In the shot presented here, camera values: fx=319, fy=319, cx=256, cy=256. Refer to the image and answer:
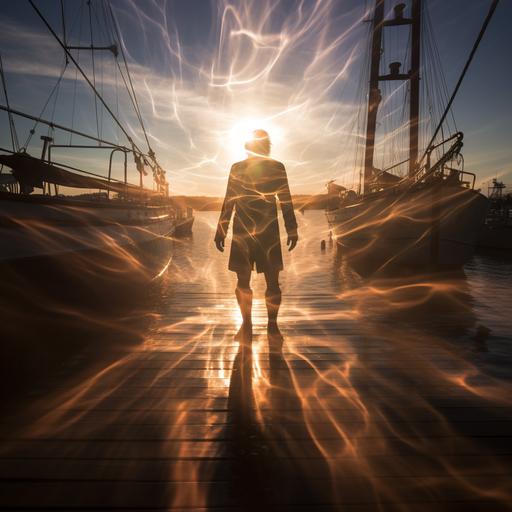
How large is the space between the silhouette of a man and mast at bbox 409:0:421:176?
615 inches

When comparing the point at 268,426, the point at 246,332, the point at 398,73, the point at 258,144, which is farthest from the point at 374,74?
the point at 268,426

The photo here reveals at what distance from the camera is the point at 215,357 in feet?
10.8

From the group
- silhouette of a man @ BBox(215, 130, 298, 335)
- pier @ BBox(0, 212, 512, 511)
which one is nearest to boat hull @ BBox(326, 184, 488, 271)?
pier @ BBox(0, 212, 512, 511)

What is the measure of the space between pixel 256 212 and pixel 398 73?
64.1ft

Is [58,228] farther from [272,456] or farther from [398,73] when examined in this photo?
[398,73]

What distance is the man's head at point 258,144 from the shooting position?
3.62 m

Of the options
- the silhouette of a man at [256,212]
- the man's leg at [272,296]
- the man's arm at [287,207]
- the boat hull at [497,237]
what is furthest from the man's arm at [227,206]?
the boat hull at [497,237]

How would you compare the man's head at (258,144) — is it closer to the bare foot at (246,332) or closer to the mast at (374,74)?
the bare foot at (246,332)

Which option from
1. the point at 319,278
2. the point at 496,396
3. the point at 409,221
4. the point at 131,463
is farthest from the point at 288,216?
the point at 409,221

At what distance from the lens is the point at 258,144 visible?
3.63 meters

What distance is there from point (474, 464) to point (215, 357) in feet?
7.37

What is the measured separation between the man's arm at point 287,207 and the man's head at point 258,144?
284 millimetres

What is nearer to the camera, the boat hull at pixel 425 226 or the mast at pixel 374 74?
the boat hull at pixel 425 226

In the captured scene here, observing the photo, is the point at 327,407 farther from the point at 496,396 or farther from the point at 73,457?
the point at 73,457
